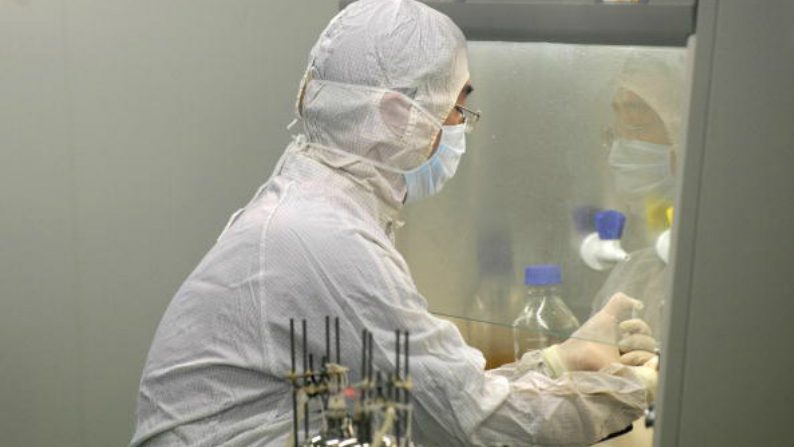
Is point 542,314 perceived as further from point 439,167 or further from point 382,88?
point 382,88

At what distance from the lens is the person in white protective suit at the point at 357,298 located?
123 cm

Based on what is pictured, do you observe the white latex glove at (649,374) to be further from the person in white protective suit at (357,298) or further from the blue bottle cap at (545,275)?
the blue bottle cap at (545,275)

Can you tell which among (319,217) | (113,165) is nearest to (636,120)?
(319,217)

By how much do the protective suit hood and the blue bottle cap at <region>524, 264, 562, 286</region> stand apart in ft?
0.80

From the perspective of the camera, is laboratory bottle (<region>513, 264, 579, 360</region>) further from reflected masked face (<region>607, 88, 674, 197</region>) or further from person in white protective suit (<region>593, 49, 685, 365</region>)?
reflected masked face (<region>607, 88, 674, 197</region>)

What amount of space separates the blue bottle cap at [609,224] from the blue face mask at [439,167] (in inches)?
9.0

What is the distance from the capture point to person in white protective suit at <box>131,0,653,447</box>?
48.4 inches

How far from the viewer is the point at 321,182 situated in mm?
1359

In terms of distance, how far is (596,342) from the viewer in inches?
52.4

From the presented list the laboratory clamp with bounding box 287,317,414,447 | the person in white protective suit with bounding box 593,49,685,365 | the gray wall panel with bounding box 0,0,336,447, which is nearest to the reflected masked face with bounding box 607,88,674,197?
the person in white protective suit with bounding box 593,49,685,365

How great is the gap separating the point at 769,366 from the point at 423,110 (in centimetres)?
57

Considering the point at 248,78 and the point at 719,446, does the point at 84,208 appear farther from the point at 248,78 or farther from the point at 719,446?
the point at 719,446

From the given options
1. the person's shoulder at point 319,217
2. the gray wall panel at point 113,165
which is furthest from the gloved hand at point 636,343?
the gray wall panel at point 113,165

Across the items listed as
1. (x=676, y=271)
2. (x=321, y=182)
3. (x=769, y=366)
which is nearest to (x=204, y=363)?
(x=321, y=182)
